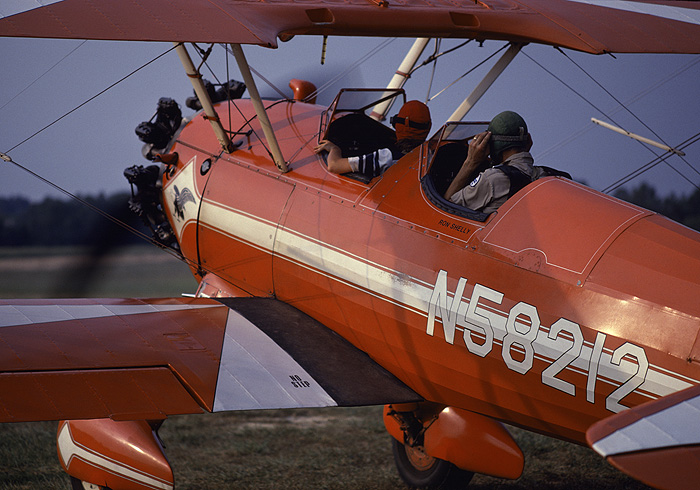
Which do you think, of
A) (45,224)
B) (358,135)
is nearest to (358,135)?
(358,135)

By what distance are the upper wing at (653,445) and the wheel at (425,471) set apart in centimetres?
319

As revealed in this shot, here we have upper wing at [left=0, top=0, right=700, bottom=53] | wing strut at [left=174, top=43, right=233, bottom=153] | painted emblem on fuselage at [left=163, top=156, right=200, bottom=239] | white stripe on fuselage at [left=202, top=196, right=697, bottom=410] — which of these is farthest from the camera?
painted emblem on fuselage at [left=163, top=156, right=200, bottom=239]

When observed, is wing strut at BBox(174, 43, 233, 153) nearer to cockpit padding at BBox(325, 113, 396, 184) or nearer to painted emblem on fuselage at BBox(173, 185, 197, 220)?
painted emblem on fuselage at BBox(173, 185, 197, 220)

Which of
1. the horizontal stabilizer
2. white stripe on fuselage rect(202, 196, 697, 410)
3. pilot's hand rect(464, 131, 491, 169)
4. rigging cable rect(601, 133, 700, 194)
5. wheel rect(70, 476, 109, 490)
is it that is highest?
rigging cable rect(601, 133, 700, 194)

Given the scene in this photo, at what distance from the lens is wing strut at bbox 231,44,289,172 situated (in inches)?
182

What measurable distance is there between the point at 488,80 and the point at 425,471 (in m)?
2.80

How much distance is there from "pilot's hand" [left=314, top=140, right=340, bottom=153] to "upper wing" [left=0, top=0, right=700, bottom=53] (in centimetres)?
74

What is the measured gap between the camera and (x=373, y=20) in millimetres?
5020

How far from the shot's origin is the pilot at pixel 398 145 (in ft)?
16.3

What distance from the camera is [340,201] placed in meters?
4.96

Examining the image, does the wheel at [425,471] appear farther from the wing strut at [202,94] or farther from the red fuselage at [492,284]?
the wing strut at [202,94]

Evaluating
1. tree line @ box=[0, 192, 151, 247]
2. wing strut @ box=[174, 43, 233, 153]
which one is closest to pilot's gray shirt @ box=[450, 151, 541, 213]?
wing strut @ box=[174, 43, 233, 153]

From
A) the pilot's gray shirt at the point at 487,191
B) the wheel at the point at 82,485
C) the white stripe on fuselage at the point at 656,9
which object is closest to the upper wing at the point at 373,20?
the white stripe on fuselage at the point at 656,9

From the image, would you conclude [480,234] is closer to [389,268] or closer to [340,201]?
[389,268]
